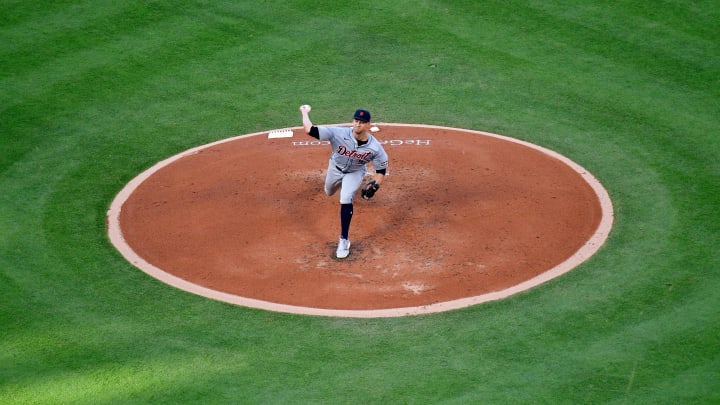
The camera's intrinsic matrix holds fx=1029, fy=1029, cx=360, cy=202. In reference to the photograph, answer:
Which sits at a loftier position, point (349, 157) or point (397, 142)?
point (349, 157)

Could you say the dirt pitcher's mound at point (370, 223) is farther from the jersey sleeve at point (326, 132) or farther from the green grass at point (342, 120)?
the jersey sleeve at point (326, 132)

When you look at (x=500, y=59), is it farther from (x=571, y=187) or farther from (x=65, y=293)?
(x=65, y=293)

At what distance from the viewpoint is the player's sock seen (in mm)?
13703

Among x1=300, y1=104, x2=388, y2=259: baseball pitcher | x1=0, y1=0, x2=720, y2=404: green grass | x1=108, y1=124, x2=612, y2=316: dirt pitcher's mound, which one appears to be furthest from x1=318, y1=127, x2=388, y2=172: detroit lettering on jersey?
x1=0, y1=0, x2=720, y2=404: green grass

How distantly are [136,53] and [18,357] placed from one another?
9.97 m

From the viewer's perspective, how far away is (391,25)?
21.5 meters

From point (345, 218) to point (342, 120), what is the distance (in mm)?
4974

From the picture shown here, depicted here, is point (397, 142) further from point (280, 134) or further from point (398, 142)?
point (280, 134)

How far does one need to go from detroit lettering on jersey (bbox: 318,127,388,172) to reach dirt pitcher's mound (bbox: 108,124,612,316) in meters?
0.97

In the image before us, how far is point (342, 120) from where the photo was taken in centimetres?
1841

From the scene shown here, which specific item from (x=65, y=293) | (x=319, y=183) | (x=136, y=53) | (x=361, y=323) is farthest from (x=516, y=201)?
(x=136, y=53)

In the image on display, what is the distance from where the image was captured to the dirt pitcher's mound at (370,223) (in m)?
13.1

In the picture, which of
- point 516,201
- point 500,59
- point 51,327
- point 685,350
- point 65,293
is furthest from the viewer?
point 500,59

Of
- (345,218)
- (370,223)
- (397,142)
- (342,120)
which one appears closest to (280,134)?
(342,120)
